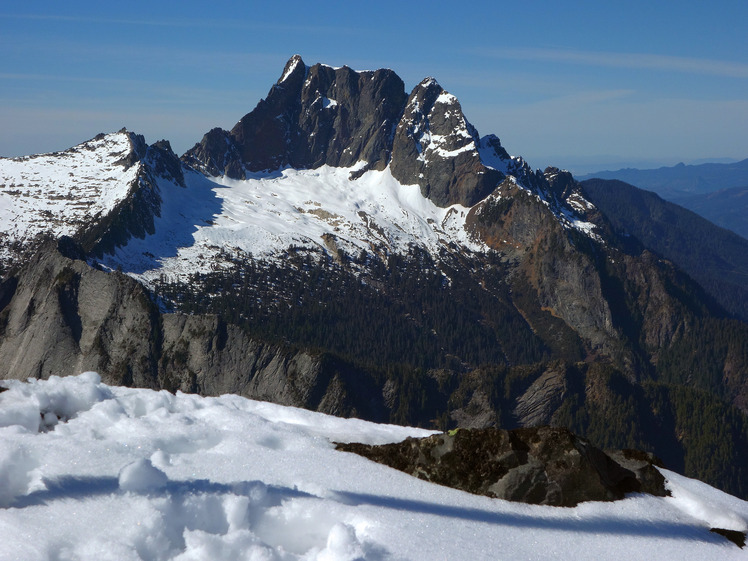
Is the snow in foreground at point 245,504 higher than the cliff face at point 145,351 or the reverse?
higher

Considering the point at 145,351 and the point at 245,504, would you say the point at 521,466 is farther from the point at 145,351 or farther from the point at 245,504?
the point at 145,351

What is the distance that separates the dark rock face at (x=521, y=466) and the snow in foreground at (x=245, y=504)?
1.53 ft

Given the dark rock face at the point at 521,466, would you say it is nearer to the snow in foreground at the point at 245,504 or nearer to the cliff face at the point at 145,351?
the snow in foreground at the point at 245,504

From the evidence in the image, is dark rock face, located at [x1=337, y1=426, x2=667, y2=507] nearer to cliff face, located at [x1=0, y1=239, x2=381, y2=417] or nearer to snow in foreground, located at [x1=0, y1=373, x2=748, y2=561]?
snow in foreground, located at [x1=0, y1=373, x2=748, y2=561]

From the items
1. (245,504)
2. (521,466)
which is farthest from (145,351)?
(245,504)

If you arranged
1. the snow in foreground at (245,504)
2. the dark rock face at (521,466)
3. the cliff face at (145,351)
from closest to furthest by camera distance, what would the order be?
the snow in foreground at (245,504) → the dark rock face at (521,466) → the cliff face at (145,351)

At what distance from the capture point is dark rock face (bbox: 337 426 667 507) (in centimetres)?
1767

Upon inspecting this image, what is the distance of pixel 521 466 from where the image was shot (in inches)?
708

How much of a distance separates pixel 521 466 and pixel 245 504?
7601mm

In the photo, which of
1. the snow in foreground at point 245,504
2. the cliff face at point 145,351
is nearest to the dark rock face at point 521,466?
the snow in foreground at point 245,504

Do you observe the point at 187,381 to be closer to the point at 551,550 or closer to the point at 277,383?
the point at 277,383

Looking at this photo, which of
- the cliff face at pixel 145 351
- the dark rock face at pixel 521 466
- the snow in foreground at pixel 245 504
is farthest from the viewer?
the cliff face at pixel 145 351

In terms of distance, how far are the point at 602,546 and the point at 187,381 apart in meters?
112

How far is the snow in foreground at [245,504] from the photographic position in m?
13.4
